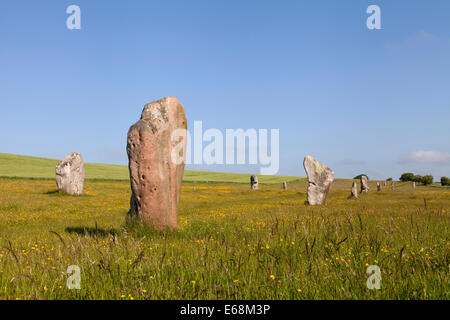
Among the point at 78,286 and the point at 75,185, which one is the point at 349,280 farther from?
the point at 75,185

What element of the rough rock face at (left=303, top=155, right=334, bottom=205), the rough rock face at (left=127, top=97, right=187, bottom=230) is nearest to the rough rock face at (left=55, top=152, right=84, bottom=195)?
the rough rock face at (left=303, top=155, right=334, bottom=205)

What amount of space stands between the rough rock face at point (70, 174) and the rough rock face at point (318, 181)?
20173mm

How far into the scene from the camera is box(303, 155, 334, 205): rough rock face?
25.2 m

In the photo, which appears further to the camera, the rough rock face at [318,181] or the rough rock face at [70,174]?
the rough rock face at [70,174]

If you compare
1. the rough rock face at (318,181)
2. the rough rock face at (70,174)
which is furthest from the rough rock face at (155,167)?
the rough rock face at (70,174)

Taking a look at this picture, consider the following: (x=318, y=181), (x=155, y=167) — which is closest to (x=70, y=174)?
(x=318, y=181)

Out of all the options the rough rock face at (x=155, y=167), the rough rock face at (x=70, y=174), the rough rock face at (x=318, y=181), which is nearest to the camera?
the rough rock face at (x=155, y=167)

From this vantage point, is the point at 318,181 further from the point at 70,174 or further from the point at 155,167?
the point at 70,174

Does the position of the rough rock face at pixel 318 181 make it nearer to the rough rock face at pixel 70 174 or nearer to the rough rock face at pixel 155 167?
the rough rock face at pixel 155 167

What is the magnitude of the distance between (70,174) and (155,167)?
79.1ft

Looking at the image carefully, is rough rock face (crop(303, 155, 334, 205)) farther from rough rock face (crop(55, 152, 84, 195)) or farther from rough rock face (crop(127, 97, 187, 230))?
rough rock face (crop(55, 152, 84, 195))

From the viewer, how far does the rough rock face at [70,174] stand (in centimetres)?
3019

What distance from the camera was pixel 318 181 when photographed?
25547 mm
